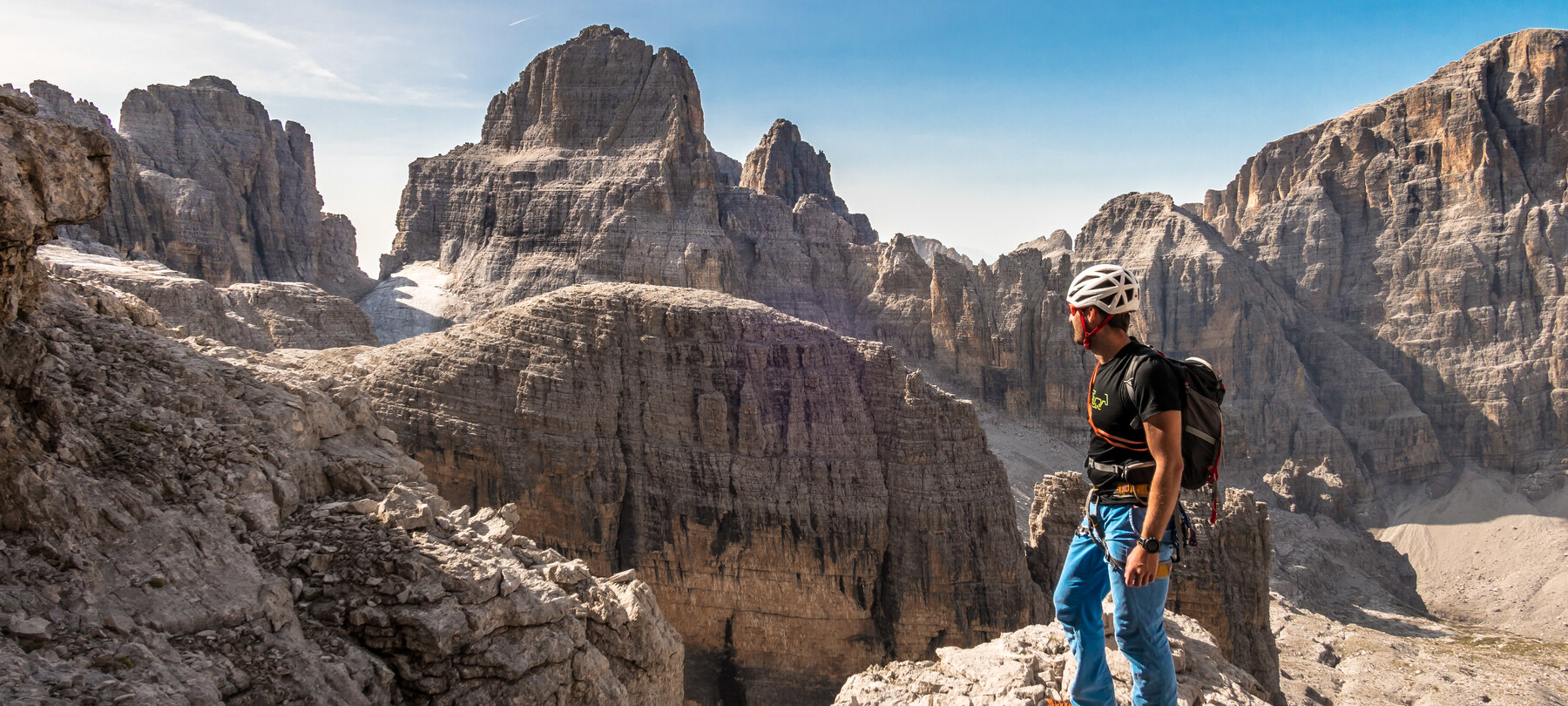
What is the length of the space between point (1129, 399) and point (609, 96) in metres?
67.7

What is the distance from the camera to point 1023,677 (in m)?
8.38

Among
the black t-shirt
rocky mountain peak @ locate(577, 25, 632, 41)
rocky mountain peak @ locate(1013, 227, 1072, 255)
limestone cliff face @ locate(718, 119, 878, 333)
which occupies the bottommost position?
the black t-shirt

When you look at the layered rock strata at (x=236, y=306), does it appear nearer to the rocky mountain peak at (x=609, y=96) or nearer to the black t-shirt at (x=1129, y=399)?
the black t-shirt at (x=1129, y=399)

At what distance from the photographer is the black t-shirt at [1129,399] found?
17.1 feet

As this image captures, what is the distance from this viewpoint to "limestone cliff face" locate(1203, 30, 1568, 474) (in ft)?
219

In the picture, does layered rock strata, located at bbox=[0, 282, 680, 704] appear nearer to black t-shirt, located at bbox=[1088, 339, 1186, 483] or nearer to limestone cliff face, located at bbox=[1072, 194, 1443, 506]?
black t-shirt, located at bbox=[1088, 339, 1186, 483]

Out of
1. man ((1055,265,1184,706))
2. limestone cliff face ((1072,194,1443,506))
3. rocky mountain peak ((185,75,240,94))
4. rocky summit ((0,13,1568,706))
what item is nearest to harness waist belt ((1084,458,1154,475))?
man ((1055,265,1184,706))

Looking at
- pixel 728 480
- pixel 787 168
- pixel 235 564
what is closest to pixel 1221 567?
pixel 728 480

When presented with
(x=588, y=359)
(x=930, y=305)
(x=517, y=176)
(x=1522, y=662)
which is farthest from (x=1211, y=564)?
(x=517, y=176)

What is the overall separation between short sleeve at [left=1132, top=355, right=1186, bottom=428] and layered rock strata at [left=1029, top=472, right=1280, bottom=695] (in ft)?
54.0

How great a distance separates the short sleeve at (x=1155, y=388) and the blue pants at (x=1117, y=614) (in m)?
0.73

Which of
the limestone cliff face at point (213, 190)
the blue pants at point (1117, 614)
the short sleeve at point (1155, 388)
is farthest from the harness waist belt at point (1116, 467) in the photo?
the limestone cliff face at point (213, 190)

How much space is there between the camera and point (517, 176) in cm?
6769

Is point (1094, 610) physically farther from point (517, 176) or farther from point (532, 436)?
point (517, 176)
